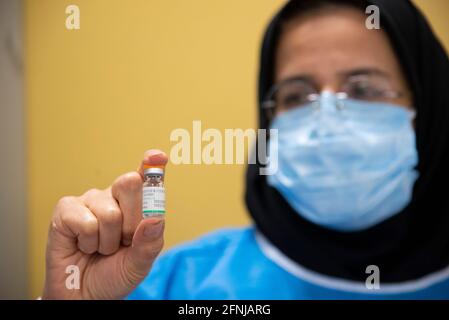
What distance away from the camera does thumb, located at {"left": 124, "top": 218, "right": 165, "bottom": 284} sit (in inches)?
18.0

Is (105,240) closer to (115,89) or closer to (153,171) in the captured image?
(153,171)

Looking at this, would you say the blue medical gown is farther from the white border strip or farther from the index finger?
the index finger

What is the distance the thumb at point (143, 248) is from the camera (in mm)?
456

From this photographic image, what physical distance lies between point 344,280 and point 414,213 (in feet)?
0.68

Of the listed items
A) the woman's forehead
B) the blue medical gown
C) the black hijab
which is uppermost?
the woman's forehead

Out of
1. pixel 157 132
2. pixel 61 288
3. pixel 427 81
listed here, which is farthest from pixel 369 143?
pixel 61 288

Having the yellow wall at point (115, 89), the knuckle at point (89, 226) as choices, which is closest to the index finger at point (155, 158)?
the knuckle at point (89, 226)

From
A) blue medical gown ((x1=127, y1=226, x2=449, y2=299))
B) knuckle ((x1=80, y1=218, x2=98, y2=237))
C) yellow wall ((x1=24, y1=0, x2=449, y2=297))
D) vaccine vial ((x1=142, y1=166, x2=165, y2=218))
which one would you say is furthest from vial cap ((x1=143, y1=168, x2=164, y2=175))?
blue medical gown ((x1=127, y1=226, x2=449, y2=299))

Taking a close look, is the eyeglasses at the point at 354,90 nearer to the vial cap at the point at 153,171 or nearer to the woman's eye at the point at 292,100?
the woman's eye at the point at 292,100

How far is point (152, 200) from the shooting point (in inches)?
17.0

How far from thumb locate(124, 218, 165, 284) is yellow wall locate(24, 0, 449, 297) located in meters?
0.21

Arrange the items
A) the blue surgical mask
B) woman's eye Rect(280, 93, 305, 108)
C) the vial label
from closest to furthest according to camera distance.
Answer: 1. the vial label
2. the blue surgical mask
3. woman's eye Rect(280, 93, 305, 108)

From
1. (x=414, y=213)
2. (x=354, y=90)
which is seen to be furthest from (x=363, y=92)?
(x=414, y=213)
